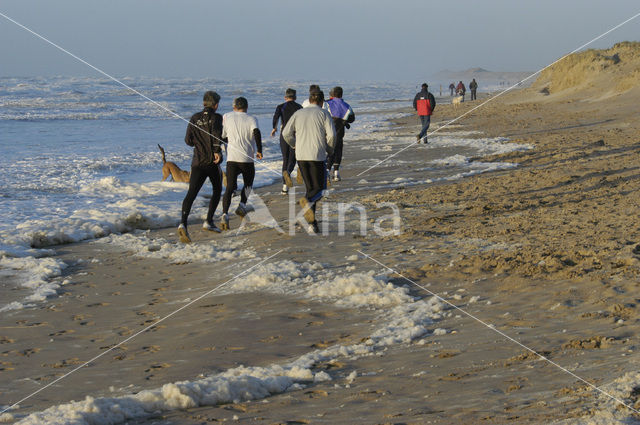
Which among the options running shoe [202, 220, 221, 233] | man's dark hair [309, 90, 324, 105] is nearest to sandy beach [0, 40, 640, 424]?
running shoe [202, 220, 221, 233]

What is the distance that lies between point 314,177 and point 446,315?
166 inches

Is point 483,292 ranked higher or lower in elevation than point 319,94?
lower

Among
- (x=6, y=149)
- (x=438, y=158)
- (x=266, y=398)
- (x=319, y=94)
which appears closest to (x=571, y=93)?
(x=438, y=158)

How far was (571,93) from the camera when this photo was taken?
3825 cm

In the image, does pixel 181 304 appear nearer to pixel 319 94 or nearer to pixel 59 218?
pixel 319 94

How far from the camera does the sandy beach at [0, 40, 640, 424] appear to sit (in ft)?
12.6

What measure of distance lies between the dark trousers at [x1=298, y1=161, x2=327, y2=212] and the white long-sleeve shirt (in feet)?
0.29

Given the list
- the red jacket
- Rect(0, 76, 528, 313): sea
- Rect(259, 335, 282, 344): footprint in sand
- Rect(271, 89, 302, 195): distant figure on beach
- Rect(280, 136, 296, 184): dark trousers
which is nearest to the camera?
Rect(259, 335, 282, 344): footprint in sand

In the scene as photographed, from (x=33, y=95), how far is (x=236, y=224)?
50120mm
